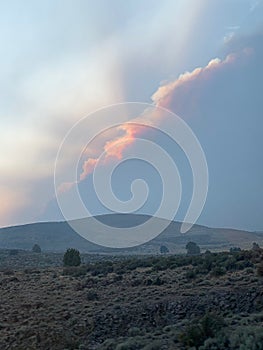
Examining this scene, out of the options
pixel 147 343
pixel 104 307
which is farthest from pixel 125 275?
pixel 147 343

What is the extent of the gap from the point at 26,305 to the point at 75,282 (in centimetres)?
719

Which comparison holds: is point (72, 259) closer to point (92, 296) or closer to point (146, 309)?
point (92, 296)

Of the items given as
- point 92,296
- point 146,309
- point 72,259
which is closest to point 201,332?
point 146,309

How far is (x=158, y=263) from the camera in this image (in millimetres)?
41125

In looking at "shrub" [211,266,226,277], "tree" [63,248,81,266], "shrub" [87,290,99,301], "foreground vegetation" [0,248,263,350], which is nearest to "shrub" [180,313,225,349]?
"foreground vegetation" [0,248,263,350]

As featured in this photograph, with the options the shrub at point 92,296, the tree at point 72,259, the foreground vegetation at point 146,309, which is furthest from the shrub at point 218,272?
the tree at point 72,259

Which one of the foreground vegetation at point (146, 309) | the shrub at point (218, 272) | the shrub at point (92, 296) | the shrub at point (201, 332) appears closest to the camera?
the shrub at point (201, 332)

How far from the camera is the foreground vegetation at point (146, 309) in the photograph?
19.0 meters

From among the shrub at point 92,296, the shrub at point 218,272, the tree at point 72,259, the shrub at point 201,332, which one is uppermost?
the tree at point 72,259

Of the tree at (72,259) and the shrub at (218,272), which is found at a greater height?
the tree at (72,259)

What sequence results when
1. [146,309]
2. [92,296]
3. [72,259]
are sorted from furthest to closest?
[72,259], [92,296], [146,309]

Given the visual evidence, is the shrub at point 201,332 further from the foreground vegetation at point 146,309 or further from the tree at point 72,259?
the tree at point 72,259

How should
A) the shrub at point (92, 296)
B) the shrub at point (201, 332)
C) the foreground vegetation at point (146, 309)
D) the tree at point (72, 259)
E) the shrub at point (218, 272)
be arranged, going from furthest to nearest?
the tree at point (72, 259) → the shrub at point (218, 272) → the shrub at point (92, 296) → the foreground vegetation at point (146, 309) → the shrub at point (201, 332)

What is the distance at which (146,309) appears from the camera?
83.4 ft
